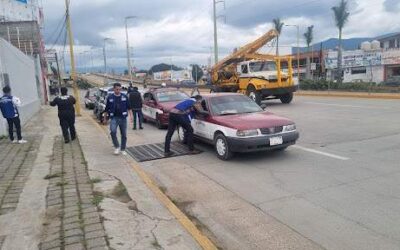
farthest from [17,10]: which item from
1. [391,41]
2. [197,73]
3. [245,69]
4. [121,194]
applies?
[391,41]

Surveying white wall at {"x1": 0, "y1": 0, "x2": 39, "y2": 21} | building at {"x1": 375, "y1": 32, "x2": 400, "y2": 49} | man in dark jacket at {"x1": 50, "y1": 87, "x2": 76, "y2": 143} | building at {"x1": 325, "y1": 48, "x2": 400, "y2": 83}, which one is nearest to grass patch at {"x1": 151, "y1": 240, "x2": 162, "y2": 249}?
man in dark jacket at {"x1": 50, "y1": 87, "x2": 76, "y2": 143}

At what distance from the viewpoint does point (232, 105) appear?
10.0m

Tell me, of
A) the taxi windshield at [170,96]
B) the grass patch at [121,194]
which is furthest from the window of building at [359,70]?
the grass patch at [121,194]

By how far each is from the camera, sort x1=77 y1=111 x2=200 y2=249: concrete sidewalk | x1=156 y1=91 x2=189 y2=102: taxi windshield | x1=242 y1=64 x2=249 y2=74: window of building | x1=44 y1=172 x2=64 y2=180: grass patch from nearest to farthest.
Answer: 1. x1=77 y1=111 x2=200 y2=249: concrete sidewalk
2. x1=44 y1=172 x2=64 y2=180: grass patch
3. x1=156 y1=91 x2=189 y2=102: taxi windshield
4. x1=242 y1=64 x2=249 y2=74: window of building

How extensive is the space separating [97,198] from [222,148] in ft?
12.3

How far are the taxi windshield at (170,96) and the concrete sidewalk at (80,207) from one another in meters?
6.36

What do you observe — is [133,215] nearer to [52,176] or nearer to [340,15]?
[52,176]

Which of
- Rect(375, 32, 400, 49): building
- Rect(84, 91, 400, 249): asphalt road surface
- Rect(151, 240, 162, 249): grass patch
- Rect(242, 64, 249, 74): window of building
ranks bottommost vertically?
Rect(84, 91, 400, 249): asphalt road surface

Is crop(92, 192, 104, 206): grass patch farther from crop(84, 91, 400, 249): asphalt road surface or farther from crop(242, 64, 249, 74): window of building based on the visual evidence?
crop(242, 64, 249, 74): window of building

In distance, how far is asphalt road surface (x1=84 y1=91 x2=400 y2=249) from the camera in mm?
4801

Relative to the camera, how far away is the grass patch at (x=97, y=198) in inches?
224

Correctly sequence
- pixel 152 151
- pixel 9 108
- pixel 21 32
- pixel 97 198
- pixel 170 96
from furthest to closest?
pixel 21 32, pixel 170 96, pixel 9 108, pixel 152 151, pixel 97 198

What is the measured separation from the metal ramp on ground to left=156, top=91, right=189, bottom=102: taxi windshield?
14.4ft

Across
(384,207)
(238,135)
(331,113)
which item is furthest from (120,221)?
(331,113)
